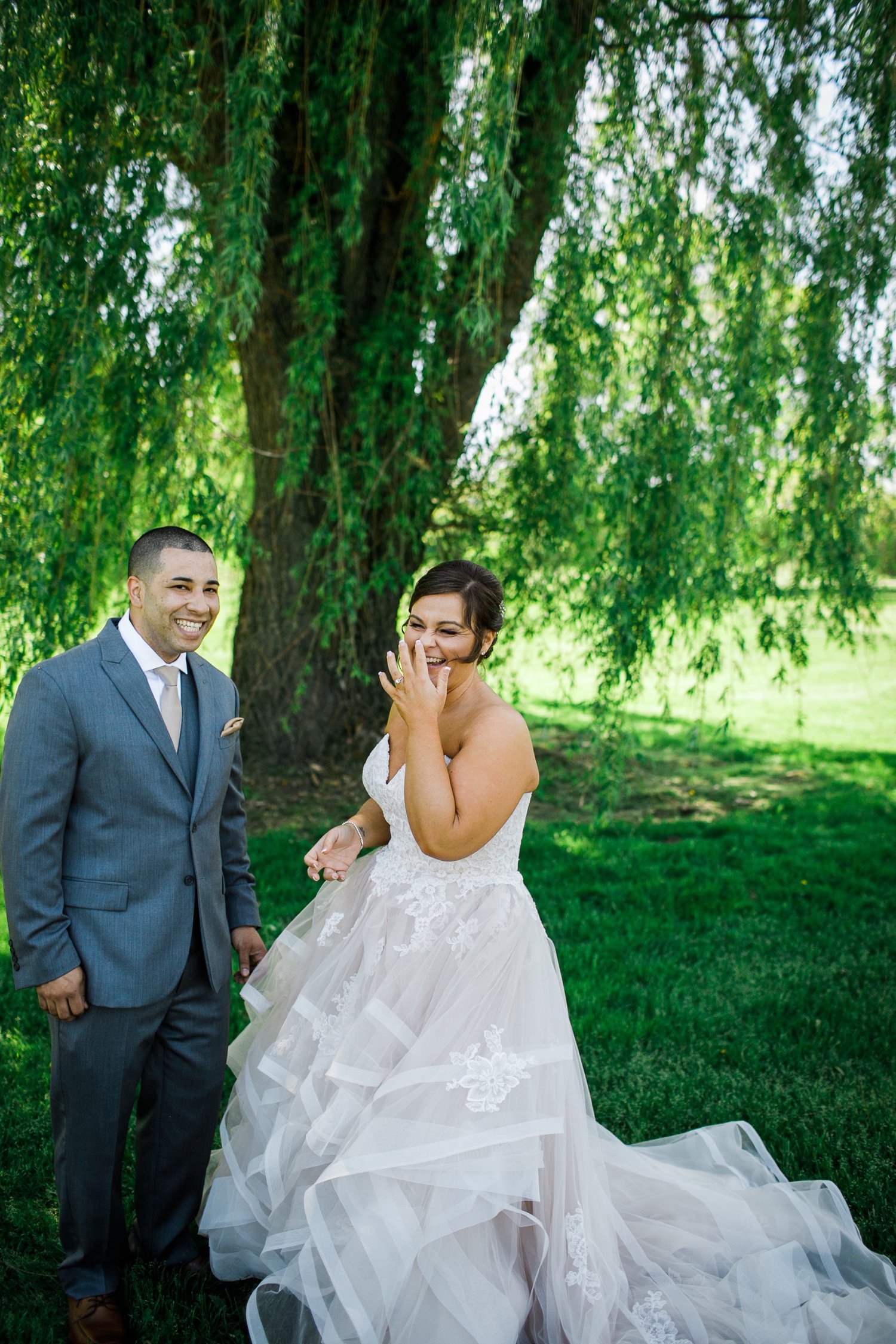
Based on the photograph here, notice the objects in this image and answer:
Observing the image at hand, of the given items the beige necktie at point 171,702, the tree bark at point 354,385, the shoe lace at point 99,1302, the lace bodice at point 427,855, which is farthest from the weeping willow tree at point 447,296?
the shoe lace at point 99,1302

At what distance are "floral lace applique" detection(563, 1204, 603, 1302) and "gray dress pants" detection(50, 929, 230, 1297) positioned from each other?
1.01m

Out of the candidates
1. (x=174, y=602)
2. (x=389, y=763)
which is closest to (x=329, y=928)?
(x=389, y=763)

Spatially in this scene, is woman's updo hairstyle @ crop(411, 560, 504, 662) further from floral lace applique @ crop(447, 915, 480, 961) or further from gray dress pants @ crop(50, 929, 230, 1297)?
gray dress pants @ crop(50, 929, 230, 1297)

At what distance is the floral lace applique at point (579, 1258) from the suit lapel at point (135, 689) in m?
1.47

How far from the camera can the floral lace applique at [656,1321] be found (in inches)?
97.1

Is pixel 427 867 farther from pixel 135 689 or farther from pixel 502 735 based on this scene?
pixel 135 689

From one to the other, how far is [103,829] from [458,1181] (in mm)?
1169

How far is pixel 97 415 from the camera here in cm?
466

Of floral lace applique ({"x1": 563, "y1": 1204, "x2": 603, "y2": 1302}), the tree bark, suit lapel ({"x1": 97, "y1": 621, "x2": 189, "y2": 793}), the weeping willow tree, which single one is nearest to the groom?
suit lapel ({"x1": 97, "y1": 621, "x2": 189, "y2": 793})

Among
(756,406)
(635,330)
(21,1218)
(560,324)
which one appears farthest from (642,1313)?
(635,330)

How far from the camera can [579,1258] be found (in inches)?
97.7

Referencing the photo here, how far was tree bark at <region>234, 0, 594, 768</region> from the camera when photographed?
210 inches

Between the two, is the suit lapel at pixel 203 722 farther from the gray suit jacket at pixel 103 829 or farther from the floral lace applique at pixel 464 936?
the floral lace applique at pixel 464 936

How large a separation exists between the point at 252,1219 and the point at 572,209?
4704 millimetres
